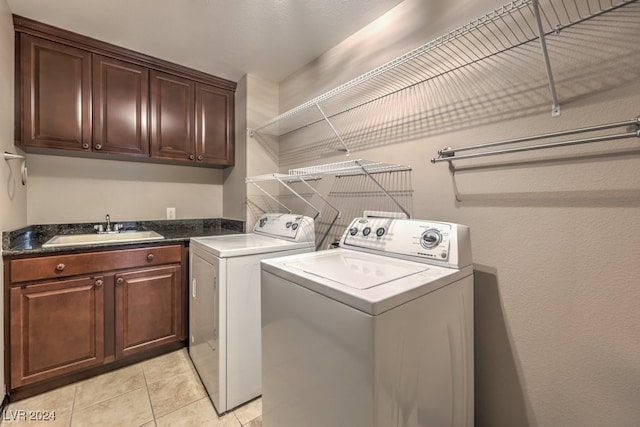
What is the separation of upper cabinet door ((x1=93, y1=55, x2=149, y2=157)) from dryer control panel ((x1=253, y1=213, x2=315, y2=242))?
1.16m

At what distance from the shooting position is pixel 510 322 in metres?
1.18

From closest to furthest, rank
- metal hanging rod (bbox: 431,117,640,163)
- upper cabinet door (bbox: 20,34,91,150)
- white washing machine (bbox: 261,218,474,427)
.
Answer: white washing machine (bbox: 261,218,474,427) → metal hanging rod (bbox: 431,117,640,163) → upper cabinet door (bbox: 20,34,91,150)

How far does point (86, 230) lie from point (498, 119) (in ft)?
9.71

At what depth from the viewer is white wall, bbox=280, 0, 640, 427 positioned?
3.01 ft

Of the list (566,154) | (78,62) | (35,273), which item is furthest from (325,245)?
(78,62)

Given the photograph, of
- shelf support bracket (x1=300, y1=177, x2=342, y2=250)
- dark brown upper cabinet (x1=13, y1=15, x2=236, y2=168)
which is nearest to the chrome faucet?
dark brown upper cabinet (x1=13, y1=15, x2=236, y2=168)

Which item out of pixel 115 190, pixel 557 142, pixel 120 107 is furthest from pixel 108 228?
pixel 557 142

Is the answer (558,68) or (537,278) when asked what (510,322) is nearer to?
(537,278)

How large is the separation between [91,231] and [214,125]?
4.47 ft

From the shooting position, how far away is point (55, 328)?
5.42 ft

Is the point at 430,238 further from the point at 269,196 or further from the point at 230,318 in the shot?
the point at 269,196

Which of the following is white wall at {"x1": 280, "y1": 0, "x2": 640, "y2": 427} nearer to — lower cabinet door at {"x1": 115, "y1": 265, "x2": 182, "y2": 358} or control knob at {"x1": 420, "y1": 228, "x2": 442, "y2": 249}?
control knob at {"x1": 420, "y1": 228, "x2": 442, "y2": 249}

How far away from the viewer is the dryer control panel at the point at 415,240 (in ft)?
3.62

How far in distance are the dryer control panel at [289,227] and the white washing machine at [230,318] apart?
0.09m
